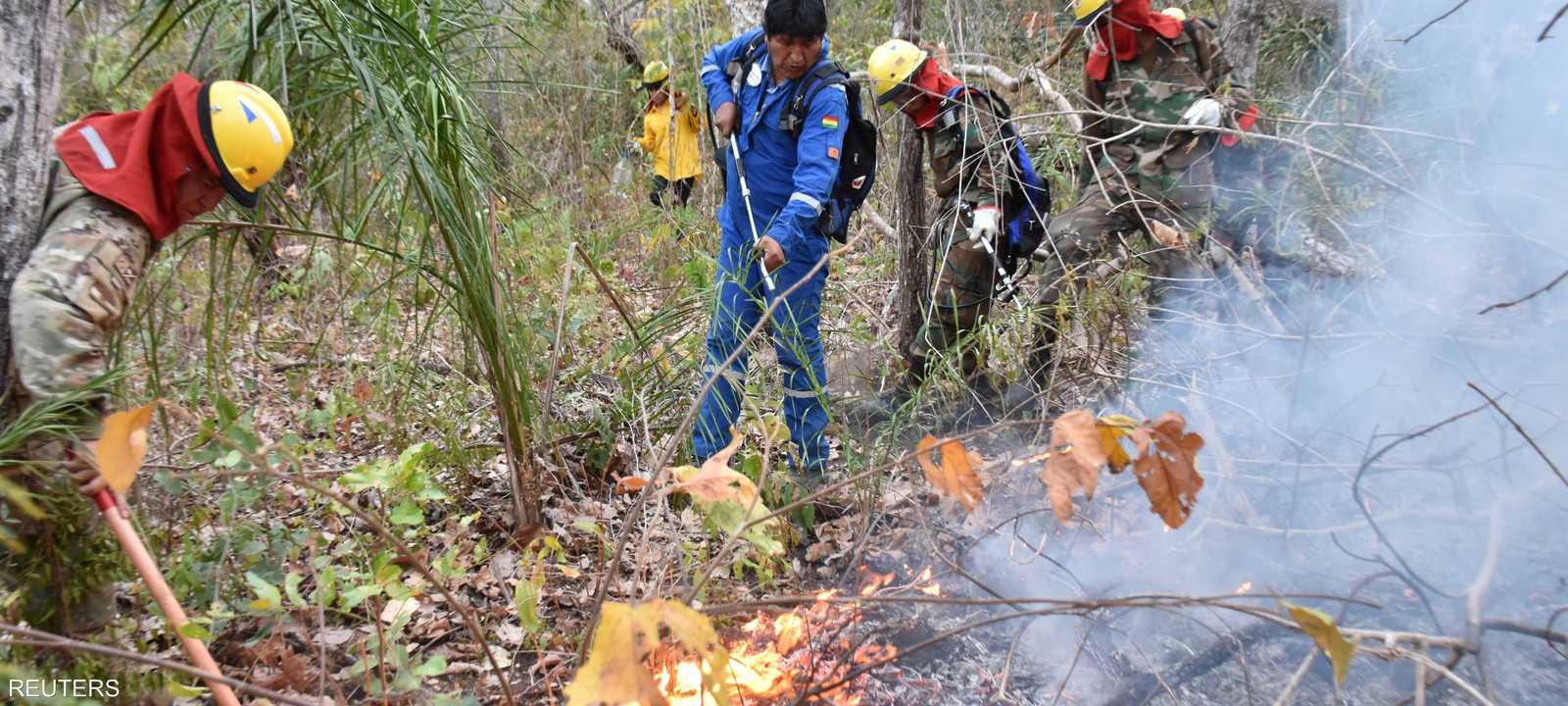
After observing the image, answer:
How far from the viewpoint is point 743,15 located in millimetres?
6570

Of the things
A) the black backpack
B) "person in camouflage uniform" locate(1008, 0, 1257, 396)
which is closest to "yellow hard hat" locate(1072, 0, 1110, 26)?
"person in camouflage uniform" locate(1008, 0, 1257, 396)

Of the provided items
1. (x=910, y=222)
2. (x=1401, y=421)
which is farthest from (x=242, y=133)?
(x=1401, y=421)

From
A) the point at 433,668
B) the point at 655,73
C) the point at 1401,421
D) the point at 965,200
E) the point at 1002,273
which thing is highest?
the point at 655,73

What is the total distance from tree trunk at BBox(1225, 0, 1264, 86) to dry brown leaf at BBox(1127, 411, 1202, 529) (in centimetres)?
567

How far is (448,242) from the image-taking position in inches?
113

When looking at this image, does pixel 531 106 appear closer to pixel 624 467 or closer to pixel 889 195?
pixel 889 195

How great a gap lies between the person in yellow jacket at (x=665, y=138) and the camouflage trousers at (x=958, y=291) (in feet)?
7.26

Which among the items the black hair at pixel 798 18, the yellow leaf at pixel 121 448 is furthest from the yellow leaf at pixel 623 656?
the black hair at pixel 798 18

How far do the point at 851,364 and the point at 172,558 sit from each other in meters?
3.14

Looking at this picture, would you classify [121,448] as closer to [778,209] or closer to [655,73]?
[778,209]

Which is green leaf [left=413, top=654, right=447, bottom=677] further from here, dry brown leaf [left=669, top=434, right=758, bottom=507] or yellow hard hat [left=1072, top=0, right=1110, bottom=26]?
yellow hard hat [left=1072, top=0, right=1110, bottom=26]

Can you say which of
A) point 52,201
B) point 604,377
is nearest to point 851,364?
point 604,377

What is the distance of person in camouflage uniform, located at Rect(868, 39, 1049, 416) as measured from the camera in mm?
4164

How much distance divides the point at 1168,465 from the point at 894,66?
292 centimetres
